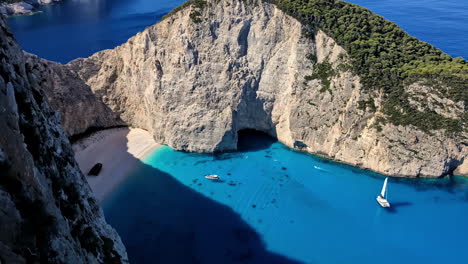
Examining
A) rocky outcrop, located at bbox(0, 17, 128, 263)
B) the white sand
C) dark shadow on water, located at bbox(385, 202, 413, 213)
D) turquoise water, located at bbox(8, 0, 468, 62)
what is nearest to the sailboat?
dark shadow on water, located at bbox(385, 202, 413, 213)

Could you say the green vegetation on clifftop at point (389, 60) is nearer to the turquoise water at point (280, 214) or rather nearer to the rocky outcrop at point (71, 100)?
the turquoise water at point (280, 214)

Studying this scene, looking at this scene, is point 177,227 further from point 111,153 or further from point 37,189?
point 37,189

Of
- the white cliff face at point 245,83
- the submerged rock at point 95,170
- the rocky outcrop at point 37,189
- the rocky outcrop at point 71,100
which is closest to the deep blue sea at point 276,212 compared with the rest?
the white cliff face at point 245,83

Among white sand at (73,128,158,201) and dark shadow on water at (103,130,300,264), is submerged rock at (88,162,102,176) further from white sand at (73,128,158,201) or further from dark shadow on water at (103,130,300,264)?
dark shadow on water at (103,130,300,264)

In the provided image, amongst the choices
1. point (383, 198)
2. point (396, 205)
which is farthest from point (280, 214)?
point (396, 205)

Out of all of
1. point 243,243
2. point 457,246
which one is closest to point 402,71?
point 457,246

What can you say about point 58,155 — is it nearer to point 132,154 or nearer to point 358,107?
point 132,154
